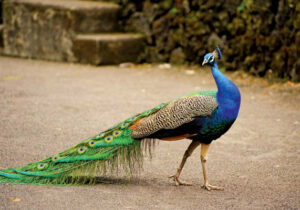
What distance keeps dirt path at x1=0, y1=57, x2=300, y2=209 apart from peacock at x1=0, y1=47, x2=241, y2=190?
0.13m

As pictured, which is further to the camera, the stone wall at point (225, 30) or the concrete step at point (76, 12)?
the concrete step at point (76, 12)

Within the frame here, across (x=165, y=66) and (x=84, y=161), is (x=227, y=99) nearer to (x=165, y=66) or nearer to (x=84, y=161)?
(x=84, y=161)

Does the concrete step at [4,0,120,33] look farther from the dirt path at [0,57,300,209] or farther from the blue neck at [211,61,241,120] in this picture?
the blue neck at [211,61,241,120]

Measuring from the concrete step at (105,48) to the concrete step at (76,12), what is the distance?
0.29m

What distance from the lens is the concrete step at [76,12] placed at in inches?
393

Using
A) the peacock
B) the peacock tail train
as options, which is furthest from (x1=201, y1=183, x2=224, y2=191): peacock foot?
the peacock tail train

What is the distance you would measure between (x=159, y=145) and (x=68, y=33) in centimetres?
510

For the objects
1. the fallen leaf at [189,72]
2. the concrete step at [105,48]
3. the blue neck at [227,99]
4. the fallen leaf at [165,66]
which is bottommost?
the fallen leaf at [165,66]

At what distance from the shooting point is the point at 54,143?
18.0 feet

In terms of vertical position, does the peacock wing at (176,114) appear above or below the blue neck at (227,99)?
below

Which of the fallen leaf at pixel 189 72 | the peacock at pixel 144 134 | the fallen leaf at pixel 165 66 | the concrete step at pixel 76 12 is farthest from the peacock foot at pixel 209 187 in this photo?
the concrete step at pixel 76 12

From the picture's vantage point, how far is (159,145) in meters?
5.68

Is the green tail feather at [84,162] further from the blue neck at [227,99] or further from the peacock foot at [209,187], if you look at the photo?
the blue neck at [227,99]

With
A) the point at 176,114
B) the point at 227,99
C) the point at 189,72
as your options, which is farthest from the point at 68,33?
the point at 227,99
